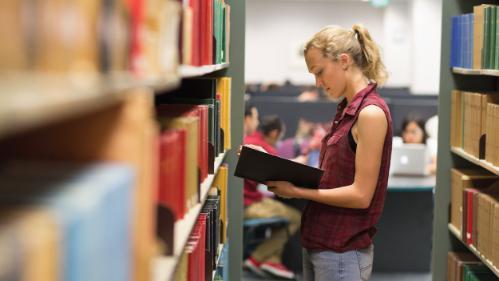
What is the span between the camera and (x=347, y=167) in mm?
2650

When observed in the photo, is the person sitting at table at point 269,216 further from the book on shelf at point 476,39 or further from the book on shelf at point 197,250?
the book on shelf at point 197,250

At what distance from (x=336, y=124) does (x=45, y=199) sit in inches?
76.0

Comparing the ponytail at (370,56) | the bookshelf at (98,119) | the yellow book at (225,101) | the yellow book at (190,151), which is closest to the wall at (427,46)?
the yellow book at (225,101)

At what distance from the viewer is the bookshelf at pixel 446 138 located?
384 cm

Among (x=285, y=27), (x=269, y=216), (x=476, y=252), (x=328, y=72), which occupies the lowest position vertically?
(x=269, y=216)

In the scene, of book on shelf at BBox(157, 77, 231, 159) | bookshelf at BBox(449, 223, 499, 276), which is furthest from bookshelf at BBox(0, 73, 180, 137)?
bookshelf at BBox(449, 223, 499, 276)

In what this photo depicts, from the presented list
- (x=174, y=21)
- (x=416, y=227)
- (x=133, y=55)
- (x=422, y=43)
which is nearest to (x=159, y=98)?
(x=174, y=21)

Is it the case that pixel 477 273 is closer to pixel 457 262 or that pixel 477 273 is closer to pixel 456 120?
pixel 457 262

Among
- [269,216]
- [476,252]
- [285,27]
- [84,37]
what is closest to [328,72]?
[476,252]

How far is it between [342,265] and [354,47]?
784 mm

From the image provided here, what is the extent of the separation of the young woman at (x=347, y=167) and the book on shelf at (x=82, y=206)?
154 centimetres

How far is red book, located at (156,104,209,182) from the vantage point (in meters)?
2.09

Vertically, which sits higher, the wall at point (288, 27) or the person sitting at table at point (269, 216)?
the wall at point (288, 27)

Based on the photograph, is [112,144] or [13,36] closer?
[13,36]
